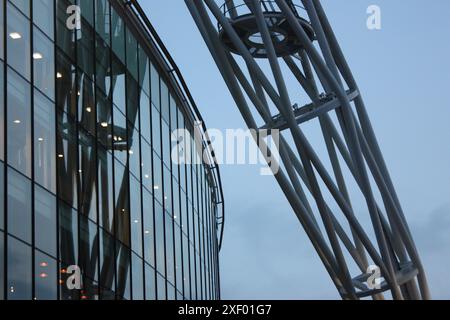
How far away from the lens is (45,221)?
25.0 meters

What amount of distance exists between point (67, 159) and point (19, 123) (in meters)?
3.36

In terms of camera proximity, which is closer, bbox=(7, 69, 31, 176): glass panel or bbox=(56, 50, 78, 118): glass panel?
bbox=(7, 69, 31, 176): glass panel

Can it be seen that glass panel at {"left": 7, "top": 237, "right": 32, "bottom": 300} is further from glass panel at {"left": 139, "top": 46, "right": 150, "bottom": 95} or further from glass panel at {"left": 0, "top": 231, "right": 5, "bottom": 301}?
glass panel at {"left": 139, "top": 46, "right": 150, "bottom": 95}

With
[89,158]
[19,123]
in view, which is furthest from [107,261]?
[19,123]

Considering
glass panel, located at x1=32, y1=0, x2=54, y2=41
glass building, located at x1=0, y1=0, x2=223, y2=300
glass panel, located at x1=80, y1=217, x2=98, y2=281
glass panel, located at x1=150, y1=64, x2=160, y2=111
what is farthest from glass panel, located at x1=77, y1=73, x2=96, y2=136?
glass panel, located at x1=150, y1=64, x2=160, y2=111

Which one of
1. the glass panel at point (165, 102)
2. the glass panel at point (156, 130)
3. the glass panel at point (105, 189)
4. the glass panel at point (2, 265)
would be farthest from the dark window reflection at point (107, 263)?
the glass panel at point (165, 102)

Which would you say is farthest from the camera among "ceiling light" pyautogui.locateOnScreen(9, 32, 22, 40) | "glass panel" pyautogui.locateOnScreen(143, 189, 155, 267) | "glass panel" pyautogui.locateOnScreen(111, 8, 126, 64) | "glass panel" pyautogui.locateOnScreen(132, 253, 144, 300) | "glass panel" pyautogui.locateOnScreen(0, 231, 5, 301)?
"glass panel" pyautogui.locateOnScreen(143, 189, 155, 267)

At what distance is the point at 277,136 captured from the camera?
1271 inches

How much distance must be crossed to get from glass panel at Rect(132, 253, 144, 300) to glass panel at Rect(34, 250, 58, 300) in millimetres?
7579

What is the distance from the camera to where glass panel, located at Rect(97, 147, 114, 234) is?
30.3 metres

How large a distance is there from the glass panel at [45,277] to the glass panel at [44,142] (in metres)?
1.97
